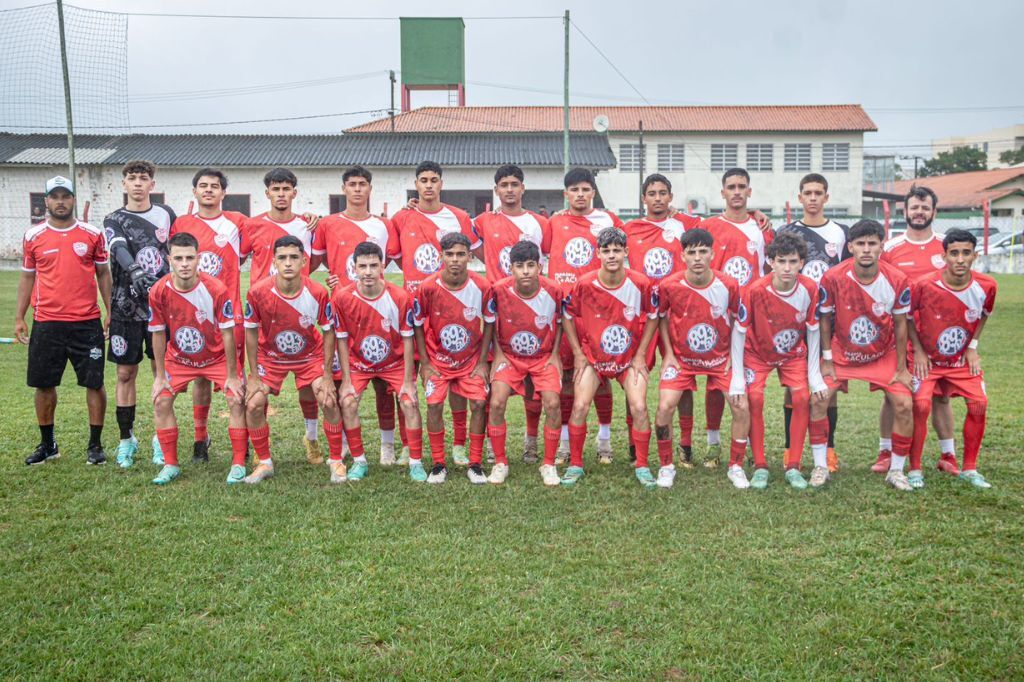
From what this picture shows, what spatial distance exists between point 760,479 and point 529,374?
1.72 metres

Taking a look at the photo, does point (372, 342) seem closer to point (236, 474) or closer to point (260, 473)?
point (260, 473)

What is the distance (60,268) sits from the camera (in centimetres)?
605

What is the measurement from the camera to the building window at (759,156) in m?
37.6

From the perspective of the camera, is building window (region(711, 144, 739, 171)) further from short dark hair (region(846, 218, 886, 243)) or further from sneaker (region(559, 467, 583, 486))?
sneaker (region(559, 467, 583, 486))

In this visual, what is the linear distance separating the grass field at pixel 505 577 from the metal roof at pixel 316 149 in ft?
75.2

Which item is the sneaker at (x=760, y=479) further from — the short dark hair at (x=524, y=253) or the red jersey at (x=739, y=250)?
the short dark hair at (x=524, y=253)

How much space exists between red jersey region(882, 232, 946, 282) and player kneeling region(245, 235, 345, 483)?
4.07 metres

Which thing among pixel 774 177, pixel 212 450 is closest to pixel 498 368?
pixel 212 450

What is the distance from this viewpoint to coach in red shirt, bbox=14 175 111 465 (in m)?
6.05

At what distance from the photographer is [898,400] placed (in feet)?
18.2

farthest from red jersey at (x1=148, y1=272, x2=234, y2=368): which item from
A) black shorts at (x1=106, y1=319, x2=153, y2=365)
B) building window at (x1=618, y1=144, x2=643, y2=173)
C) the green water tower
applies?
building window at (x1=618, y1=144, x2=643, y2=173)

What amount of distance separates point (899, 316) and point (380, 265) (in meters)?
3.51

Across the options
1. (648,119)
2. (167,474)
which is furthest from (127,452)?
(648,119)

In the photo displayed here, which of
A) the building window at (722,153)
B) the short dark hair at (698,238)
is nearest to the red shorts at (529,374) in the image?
the short dark hair at (698,238)
